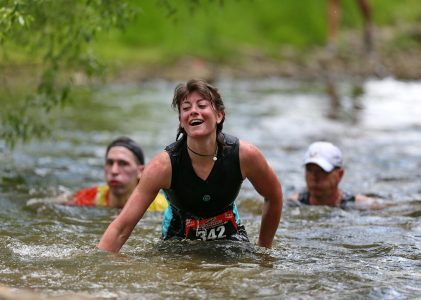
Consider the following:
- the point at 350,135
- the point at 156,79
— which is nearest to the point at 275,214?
the point at 350,135

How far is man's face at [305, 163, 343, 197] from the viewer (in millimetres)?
10031

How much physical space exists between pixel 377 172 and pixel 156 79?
1693 cm

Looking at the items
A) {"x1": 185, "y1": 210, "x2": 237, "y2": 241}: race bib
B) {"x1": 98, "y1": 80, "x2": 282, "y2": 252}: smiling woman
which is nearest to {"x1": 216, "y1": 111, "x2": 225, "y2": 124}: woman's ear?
{"x1": 98, "y1": 80, "x2": 282, "y2": 252}: smiling woman

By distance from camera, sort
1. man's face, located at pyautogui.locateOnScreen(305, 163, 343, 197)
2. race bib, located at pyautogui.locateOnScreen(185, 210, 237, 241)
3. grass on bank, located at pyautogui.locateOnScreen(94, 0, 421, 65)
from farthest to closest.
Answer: grass on bank, located at pyautogui.locateOnScreen(94, 0, 421, 65) < man's face, located at pyautogui.locateOnScreen(305, 163, 343, 197) < race bib, located at pyautogui.locateOnScreen(185, 210, 237, 241)

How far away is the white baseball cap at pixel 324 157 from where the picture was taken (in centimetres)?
988

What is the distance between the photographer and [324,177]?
395 inches

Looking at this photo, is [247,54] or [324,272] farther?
[247,54]

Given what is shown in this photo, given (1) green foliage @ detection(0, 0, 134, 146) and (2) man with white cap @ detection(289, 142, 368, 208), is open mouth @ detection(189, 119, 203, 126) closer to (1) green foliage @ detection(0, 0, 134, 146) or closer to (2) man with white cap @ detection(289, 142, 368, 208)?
(1) green foliage @ detection(0, 0, 134, 146)

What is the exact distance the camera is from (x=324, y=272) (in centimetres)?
655

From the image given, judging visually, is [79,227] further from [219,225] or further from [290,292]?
[290,292]

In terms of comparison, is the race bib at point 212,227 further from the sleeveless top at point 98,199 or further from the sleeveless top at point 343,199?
the sleeveless top at point 343,199

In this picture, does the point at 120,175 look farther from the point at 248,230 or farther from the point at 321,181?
the point at 321,181

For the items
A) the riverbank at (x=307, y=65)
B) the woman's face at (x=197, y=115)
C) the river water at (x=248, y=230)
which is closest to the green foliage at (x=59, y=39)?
the river water at (x=248, y=230)

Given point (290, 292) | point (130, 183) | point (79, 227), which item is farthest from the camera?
point (130, 183)
